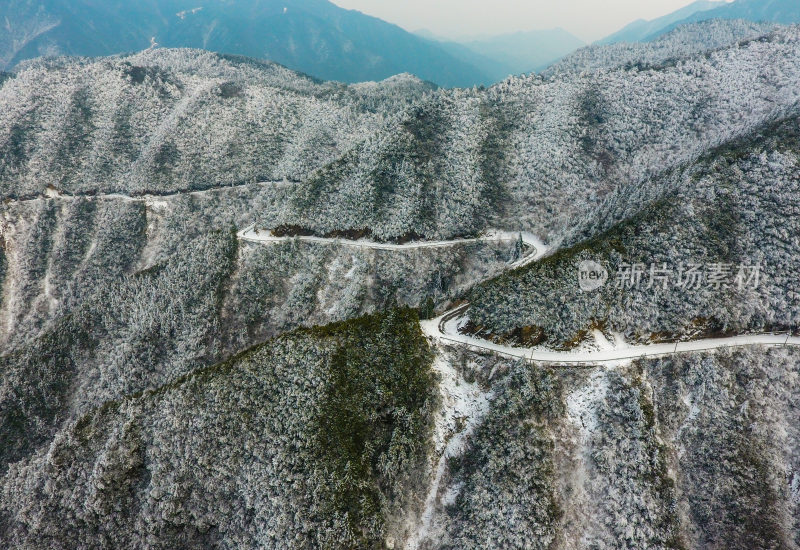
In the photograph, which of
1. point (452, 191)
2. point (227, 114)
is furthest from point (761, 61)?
point (227, 114)

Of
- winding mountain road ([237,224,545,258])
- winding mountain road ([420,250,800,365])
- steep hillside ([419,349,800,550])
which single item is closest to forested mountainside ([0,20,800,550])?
steep hillside ([419,349,800,550])

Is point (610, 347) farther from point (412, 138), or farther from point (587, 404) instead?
point (412, 138)

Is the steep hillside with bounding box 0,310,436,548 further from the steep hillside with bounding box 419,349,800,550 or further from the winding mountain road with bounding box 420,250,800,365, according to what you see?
the winding mountain road with bounding box 420,250,800,365

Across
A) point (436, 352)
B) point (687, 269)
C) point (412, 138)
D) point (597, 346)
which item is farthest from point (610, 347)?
point (412, 138)

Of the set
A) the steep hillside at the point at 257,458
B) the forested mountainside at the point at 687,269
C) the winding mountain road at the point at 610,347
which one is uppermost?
the forested mountainside at the point at 687,269

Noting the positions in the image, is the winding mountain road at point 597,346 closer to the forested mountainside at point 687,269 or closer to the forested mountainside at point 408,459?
the forested mountainside at point 687,269

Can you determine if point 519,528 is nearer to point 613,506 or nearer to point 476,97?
point 613,506

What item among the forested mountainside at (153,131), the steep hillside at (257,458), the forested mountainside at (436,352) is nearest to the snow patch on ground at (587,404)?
the forested mountainside at (436,352)
